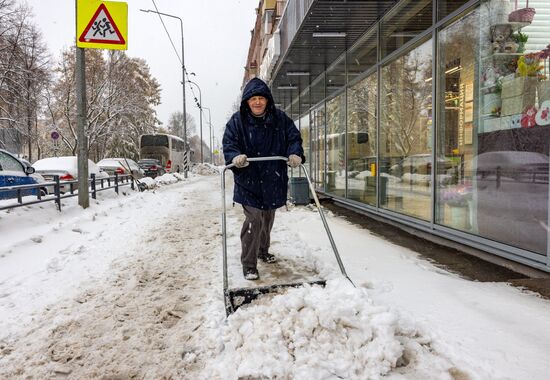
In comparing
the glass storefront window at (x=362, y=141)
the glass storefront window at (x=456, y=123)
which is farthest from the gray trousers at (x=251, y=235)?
the glass storefront window at (x=362, y=141)

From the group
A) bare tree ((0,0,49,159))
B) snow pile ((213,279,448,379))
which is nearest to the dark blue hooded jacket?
snow pile ((213,279,448,379))

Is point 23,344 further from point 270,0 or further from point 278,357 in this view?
point 270,0

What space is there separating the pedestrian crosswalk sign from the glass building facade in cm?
508

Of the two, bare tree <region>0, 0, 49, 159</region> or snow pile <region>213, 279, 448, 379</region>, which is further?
bare tree <region>0, 0, 49, 159</region>

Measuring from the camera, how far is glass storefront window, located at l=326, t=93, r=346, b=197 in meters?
10.3

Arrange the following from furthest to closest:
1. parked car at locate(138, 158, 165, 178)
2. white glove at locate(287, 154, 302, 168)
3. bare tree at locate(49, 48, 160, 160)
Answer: bare tree at locate(49, 48, 160, 160) → parked car at locate(138, 158, 165, 178) → white glove at locate(287, 154, 302, 168)

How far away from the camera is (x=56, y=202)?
8.58 meters

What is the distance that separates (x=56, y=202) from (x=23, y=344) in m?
6.52

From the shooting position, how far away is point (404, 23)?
6727mm

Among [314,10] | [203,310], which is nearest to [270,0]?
[314,10]

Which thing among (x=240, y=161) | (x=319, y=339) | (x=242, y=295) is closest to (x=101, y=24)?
(x=240, y=161)

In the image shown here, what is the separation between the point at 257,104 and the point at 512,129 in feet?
9.69

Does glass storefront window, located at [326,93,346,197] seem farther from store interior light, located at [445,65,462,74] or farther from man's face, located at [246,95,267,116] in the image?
man's face, located at [246,95,267,116]

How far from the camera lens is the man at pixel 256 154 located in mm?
3904
